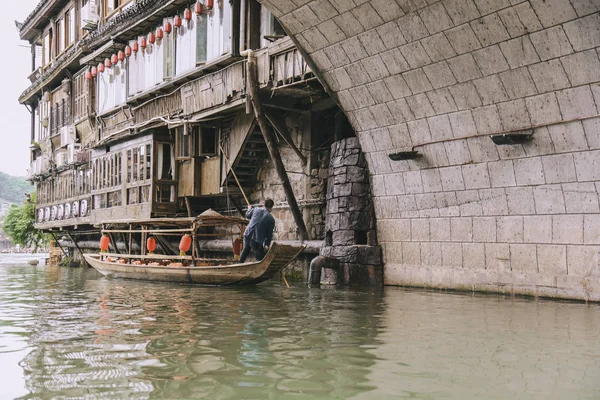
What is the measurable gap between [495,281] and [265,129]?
6.10 metres

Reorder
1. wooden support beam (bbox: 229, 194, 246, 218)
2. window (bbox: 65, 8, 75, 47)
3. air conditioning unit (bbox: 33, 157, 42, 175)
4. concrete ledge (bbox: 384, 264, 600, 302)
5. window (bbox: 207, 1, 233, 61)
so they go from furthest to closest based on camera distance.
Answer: air conditioning unit (bbox: 33, 157, 42, 175) < window (bbox: 65, 8, 75, 47) < wooden support beam (bbox: 229, 194, 246, 218) < window (bbox: 207, 1, 233, 61) < concrete ledge (bbox: 384, 264, 600, 302)

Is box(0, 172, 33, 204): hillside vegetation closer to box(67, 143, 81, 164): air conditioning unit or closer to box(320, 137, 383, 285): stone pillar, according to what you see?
box(67, 143, 81, 164): air conditioning unit

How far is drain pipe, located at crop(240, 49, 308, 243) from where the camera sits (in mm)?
14438

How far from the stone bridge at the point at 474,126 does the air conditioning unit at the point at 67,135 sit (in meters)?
16.4

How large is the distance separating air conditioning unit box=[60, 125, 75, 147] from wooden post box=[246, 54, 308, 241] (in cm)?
1391

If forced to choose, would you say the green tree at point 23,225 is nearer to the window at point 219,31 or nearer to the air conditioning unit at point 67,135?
the air conditioning unit at point 67,135

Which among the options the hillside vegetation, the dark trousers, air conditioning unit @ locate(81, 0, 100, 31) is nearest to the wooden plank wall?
the dark trousers

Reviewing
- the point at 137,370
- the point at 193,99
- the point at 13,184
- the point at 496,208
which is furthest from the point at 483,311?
the point at 13,184

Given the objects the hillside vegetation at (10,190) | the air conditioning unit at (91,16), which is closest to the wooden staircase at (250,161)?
the air conditioning unit at (91,16)

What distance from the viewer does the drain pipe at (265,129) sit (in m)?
14.4

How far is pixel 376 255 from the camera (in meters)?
13.3

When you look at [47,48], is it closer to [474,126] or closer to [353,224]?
[353,224]

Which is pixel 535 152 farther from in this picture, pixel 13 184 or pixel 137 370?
pixel 13 184

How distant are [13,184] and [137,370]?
132m
